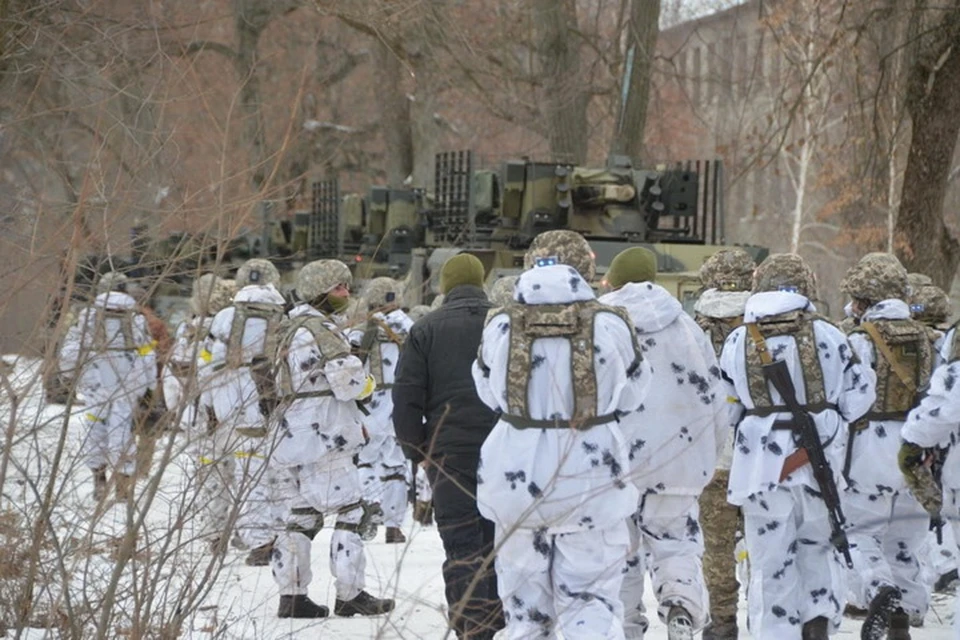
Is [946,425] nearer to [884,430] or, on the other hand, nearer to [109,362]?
[884,430]

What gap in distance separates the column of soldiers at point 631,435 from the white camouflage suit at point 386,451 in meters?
2.18

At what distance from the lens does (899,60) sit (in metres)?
15.3

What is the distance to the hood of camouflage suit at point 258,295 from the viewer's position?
10578 millimetres

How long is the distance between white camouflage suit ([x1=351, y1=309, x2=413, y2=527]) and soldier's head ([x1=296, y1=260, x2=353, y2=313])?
333 centimetres

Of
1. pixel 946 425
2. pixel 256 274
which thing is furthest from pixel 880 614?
pixel 256 274

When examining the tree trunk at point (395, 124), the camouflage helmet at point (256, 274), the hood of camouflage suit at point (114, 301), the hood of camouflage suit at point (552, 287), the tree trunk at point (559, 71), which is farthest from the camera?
the tree trunk at point (395, 124)

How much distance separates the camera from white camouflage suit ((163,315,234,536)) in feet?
18.1

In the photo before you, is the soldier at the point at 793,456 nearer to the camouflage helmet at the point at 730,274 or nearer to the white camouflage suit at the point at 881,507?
the white camouflage suit at the point at 881,507

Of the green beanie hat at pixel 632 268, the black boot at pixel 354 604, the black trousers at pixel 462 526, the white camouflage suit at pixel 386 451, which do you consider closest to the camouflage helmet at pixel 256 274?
the white camouflage suit at pixel 386 451

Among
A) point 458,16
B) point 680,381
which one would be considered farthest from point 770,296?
point 458,16

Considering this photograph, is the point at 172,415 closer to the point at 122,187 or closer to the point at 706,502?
the point at 122,187

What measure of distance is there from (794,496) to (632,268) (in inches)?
53.0

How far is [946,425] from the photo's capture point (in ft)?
26.3

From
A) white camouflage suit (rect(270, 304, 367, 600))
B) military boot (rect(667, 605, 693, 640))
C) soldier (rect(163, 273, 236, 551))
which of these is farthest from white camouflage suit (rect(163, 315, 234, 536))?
white camouflage suit (rect(270, 304, 367, 600))
